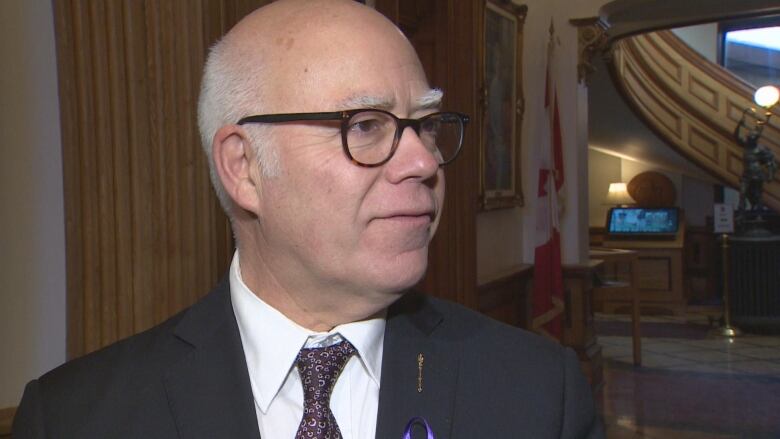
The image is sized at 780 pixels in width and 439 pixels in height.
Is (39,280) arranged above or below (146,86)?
below

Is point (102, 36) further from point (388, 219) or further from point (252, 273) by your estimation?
point (388, 219)

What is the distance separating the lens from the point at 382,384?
4.68ft

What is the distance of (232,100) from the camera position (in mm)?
1407

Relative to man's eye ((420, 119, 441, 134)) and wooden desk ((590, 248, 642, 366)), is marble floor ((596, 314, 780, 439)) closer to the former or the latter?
wooden desk ((590, 248, 642, 366))

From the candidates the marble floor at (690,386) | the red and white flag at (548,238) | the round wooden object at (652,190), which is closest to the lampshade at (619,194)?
the round wooden object at (652,190)

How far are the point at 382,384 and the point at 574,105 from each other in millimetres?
6014

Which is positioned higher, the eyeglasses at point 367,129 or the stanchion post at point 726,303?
the eyeglasses at point 367,129

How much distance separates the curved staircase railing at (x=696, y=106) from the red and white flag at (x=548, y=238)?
5057 millimetres

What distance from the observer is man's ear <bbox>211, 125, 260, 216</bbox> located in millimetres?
1408

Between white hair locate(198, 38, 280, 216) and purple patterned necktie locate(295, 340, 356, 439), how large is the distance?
30 centimetres

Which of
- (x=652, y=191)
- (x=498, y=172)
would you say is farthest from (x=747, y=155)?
(x=498, y=172)

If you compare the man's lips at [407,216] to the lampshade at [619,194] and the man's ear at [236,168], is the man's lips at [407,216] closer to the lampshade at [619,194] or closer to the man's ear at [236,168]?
the man's ear at [236,168]

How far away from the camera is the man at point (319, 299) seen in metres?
1.31

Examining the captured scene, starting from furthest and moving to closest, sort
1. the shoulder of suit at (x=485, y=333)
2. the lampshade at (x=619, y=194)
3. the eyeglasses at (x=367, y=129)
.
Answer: the lampshade at (x=619, y=194) → the shoulder of suit at (x=485, y=333) → the eyeglasses at (x=367, y=129)
